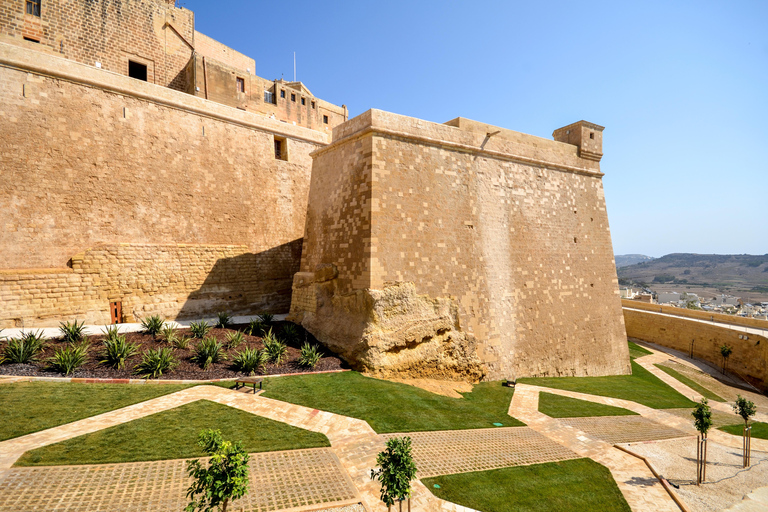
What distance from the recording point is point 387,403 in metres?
8.57

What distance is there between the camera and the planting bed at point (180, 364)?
326 inches

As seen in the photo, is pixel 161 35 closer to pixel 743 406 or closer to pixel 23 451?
pixel 23 451

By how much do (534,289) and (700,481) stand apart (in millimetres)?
7461

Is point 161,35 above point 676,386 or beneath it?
above

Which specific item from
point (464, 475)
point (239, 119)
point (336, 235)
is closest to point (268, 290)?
point (336, 235)

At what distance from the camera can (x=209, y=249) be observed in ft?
47.2

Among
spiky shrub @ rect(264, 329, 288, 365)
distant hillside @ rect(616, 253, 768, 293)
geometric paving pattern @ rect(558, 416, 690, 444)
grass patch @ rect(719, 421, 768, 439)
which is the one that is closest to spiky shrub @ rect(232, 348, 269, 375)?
spiky shrub @ rect(264, 329, 288, 365)

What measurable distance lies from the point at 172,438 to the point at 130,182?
1000 cm

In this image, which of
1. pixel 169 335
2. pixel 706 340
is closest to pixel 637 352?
pixel 706 340

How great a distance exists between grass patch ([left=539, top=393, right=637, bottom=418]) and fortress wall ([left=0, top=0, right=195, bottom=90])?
1956 centimetres

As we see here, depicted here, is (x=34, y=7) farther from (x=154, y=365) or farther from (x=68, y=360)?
(x=154, y=365)

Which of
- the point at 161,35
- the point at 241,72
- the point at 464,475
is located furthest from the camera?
the point at 241,72

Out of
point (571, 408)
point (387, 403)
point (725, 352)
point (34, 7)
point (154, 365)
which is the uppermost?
point (34, 7)

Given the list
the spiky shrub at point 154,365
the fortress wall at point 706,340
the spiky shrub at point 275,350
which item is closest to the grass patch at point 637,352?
the fortress wall at point 706,340
